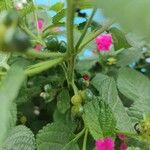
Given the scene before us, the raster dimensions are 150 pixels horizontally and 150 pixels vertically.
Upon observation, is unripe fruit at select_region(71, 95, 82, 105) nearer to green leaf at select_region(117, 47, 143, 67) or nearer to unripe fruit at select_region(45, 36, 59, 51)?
unripe fruit at select_region(45, 36, 59, 51)

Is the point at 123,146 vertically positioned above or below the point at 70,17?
below

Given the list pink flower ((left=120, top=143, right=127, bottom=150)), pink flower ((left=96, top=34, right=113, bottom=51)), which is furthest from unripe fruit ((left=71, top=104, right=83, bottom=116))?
pink flower ((left=96, top=34, right=113, bottom=51))

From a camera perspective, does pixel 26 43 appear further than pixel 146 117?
No

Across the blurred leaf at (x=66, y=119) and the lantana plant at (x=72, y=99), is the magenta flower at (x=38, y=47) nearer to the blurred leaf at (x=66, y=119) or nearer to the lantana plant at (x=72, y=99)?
the lantana plant at (x=72, y=99)

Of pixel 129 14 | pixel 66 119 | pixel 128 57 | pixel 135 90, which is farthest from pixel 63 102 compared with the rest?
pixel 129 14

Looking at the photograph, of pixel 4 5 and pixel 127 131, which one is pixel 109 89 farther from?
pixel 4 5

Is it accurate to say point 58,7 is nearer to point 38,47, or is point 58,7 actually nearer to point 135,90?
point 38,47

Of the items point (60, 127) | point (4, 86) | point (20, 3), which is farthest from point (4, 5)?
point (4, 86)
